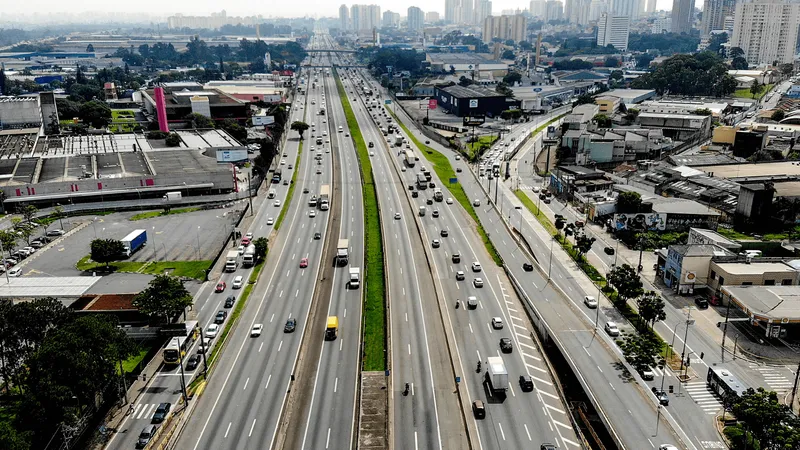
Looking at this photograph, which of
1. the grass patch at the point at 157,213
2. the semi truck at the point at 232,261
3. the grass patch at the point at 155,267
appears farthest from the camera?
the grass patch at the point at 157,213

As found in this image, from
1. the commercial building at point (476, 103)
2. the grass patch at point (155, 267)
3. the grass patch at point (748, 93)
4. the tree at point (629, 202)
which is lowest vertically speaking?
the grass patch at point (155, 267)

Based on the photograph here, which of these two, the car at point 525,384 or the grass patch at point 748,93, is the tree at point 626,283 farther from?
the grass patch at point 748,93

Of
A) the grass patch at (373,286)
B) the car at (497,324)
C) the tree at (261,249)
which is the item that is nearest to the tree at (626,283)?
the car at (497,324)

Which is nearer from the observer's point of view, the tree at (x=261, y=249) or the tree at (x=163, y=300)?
the tree at (x=163, y=300)

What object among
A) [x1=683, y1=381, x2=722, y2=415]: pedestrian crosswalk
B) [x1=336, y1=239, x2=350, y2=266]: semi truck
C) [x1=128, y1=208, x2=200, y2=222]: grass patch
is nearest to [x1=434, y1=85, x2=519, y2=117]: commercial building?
[x1=128, y1=208, x2=200, y2=222]: grass patch

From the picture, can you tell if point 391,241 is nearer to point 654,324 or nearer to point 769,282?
point 654,324

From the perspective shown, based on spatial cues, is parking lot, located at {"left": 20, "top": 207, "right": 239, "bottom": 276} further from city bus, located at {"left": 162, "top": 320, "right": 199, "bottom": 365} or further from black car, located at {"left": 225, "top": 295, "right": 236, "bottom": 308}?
city bus, located at {"left": 162, "top": 320, "right": 199, "bottom": 365}

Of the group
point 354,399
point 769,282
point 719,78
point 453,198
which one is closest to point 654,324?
point 769,282
